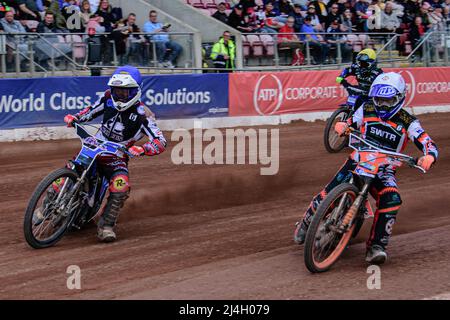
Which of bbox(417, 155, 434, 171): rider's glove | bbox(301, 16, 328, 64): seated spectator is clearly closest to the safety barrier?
bbox(301, 16, 328, 64): seated spectator

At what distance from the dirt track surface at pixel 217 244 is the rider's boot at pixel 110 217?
0.39 feet

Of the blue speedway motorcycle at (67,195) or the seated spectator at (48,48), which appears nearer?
the blue speedway motorcycle at (67,195)

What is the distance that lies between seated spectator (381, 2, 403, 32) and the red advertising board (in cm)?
245

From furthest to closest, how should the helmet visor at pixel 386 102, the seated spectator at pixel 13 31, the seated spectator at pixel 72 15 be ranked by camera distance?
the seated spectator at pixel 72 15
the seated spectator at pixel 13 31
the helmet visor at pixel 386 102

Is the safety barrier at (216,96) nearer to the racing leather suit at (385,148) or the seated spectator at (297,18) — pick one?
the seated spectator at (297,18)

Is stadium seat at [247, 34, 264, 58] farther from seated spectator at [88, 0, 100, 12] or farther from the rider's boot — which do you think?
the rider's boot

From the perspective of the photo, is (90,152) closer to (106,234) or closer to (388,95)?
(106,234)

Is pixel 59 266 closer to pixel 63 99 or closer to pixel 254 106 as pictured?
pixel 63 99

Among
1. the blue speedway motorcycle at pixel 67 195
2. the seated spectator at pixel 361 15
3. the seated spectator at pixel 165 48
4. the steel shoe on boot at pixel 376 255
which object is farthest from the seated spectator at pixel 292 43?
the steel shoe on boot at pixel 376 255

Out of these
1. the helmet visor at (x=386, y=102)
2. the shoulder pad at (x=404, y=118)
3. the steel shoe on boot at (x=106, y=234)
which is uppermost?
the helmet visor at (x=386, y=102)

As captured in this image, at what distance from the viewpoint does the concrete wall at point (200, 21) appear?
65.8 ft

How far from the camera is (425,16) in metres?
24.7

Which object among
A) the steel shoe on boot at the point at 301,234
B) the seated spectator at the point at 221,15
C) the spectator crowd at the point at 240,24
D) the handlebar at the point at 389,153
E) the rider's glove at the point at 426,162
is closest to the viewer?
the rider's glove at the point at 426,162

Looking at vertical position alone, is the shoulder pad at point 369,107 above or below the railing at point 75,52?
above
